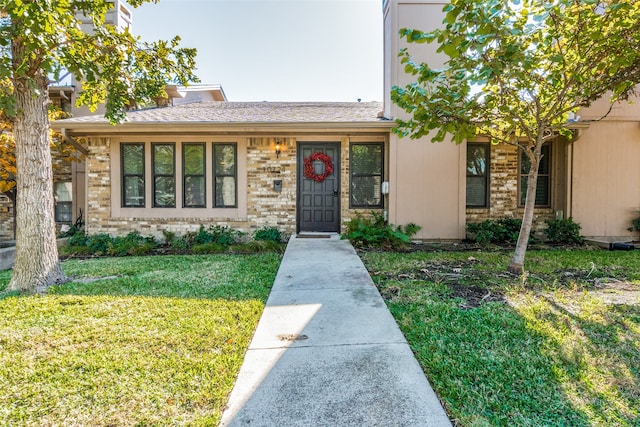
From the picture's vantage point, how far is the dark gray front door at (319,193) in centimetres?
816

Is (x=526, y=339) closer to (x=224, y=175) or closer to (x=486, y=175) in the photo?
(x=486, y=175)

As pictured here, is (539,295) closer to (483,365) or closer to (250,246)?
(483,365)

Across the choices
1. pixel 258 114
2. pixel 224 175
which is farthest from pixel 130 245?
pixel 258 114

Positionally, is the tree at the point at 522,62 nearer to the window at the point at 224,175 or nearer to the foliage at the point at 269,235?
the foliage at the point at 269,235

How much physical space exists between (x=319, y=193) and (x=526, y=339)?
5.87 meters

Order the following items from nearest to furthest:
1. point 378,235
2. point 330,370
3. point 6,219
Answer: point 330,370
point 378,235
point 6,219

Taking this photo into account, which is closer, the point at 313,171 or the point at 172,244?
the point at 172,244

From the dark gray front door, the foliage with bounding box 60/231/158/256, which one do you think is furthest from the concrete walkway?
the foliage with bounding box 60/231/158/256

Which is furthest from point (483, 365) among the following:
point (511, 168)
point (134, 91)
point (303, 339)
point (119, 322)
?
point (511, 168)

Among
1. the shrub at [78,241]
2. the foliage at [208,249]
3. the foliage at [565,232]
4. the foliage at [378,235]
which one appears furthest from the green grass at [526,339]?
the shrub at [78,241]

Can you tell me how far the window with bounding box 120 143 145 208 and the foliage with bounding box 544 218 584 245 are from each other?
9.63 m

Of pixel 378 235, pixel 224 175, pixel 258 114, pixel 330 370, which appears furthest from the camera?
pixel 258 114

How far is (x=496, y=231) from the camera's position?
751cm

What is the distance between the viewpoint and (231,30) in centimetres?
1065
